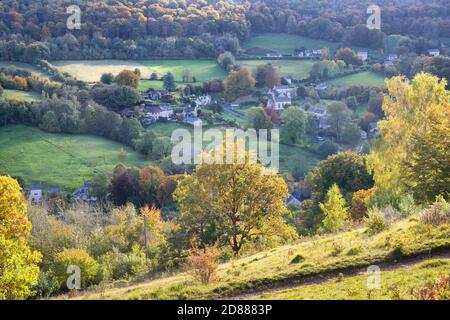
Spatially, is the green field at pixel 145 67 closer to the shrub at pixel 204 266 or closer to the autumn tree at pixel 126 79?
the autumn tree at pixel 126 79

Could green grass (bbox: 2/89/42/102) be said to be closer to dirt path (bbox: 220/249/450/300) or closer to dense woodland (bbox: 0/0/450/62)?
dense woodland (bbox: 0/0/450/62)

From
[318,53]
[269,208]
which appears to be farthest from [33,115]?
[318,53]

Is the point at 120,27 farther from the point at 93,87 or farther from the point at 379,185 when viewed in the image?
the point at 379,185

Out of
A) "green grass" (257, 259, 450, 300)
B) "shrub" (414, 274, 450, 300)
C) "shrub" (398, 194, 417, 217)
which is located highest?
"shrub" (414, 274, 450, 300)

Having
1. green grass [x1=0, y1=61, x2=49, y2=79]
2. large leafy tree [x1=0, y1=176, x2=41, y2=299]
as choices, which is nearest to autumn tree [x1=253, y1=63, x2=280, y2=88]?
green grass [x1=0, y1=61, x2=49, y2=79]

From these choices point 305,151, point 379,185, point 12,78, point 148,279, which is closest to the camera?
point 148,279
